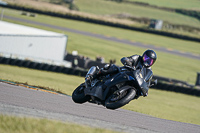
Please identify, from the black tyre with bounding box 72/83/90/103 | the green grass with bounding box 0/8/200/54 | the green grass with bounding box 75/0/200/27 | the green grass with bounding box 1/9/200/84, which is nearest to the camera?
the black tyre with bounding box 72/83/90/103

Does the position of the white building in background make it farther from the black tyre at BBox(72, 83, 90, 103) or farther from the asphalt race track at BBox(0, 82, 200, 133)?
the asphalt race track at BBox(0, 82, 200, 133)

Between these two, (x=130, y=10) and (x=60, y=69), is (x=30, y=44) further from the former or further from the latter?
(x=130, y=10)

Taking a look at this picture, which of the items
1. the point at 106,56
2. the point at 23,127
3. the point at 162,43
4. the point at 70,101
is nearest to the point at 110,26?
the point at 162,43

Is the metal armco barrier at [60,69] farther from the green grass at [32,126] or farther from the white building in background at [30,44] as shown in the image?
the green grass at [32,126]

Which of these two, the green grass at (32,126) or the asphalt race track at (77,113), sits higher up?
the green grass at (32,126)

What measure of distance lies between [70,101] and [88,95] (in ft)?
3.41

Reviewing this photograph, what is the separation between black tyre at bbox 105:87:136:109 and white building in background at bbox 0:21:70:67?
55.9 feet

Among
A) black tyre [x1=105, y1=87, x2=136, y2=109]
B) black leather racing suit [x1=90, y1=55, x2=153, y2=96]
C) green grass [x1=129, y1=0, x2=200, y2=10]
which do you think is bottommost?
green grass [x1=129, y1=0, x2=200, y2=10]

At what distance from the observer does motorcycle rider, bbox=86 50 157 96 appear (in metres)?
8.79

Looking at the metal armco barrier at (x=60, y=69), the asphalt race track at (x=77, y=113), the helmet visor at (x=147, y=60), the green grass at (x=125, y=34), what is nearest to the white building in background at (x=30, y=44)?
the metal armco barrier at (x=60, y=69)

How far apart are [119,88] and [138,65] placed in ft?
3.88

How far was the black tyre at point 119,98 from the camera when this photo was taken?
26.1 ft

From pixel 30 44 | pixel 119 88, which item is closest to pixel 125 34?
pixel 30 44

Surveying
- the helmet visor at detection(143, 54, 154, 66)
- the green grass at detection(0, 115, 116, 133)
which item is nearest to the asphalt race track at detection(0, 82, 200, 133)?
the green grass at detection(0, 115, 116, 133)
